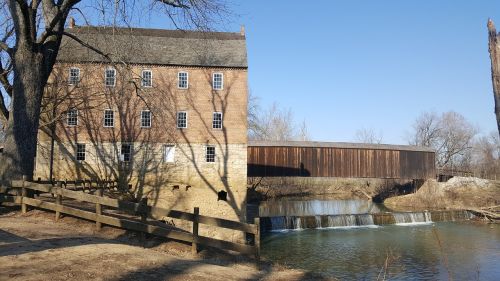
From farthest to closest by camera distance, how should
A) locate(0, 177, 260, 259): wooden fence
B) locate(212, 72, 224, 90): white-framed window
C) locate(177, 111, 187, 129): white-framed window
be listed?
1. locate(212, 72, 224, 90): white-framed window
2. locate(177, 111, 187, 129): white-framed window
3. locate(0, 177, 260, 259): wooden fence

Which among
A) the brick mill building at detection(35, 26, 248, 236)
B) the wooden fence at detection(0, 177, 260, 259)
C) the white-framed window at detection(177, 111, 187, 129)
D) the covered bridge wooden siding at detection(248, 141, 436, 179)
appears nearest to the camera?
the wooden fence at detection(0, 177, 260, 259)

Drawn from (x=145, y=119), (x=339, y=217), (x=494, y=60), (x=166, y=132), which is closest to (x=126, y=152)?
(x=145, y=119)

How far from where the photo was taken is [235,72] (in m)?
27.6

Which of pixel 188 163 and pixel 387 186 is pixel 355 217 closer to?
pixel 188 163

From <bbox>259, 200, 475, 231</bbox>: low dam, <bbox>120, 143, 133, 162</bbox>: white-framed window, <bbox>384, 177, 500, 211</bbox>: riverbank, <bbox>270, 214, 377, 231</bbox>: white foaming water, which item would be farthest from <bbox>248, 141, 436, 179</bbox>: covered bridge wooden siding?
<bbox>120, 143, 133, 162</bbox>: white-framed window

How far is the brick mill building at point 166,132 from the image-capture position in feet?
85.3

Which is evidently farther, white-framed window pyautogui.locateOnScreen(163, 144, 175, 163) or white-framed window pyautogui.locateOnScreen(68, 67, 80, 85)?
white-framed window pyautogui.locateOnScreen(163, 144, 175, 163)

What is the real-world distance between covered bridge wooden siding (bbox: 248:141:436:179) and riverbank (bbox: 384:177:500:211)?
143 cm

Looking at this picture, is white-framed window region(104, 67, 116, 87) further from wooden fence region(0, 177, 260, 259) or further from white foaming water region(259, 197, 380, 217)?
wooden fence region(0, 177, 260, 259)

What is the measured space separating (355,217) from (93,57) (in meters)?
19.0

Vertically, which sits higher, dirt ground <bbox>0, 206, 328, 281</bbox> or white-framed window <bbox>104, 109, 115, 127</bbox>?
white-framed window <bbox>104, 109, 115, 127</bbox>

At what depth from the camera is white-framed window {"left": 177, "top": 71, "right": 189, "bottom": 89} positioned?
1080 inches

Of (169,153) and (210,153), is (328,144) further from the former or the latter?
(169,153)

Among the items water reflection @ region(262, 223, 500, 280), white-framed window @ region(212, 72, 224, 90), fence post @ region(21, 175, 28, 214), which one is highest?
white-framed window @ region(212, 72, 224, 90)
